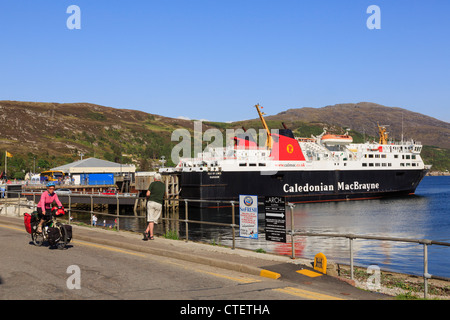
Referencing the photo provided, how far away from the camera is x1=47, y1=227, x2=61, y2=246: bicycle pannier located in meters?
11.2

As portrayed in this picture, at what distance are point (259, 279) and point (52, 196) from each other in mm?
→ 6797

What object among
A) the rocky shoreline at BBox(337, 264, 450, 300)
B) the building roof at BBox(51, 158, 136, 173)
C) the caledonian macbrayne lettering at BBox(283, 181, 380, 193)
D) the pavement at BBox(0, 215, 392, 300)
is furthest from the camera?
the building roof at BBox(51, 158, 136, 173)

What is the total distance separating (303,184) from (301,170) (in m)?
1.97

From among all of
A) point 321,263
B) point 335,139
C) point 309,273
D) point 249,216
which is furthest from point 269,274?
point 335,139

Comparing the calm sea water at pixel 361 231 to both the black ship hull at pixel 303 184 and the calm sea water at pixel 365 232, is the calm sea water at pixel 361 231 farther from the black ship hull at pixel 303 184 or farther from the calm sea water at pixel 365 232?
the black ship hull at pixel 303 184

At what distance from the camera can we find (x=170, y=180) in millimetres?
57000

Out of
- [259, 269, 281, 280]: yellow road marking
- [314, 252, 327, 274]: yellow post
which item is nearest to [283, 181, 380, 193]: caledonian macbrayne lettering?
[314, 252, 327, 274]: yellow post

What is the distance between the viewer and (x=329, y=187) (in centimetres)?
6009

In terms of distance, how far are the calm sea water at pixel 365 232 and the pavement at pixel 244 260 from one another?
Answer: 4.18ft

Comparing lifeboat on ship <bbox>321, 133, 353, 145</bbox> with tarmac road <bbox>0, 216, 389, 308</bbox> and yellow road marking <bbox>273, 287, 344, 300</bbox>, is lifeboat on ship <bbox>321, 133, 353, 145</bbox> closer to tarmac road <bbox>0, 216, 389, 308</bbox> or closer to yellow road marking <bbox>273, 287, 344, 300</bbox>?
tarmac road <bbox>0, 216, 389, 308</bbox>

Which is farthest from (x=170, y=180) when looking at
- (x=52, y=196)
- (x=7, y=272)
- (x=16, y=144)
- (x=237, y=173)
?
(x=16, y=144)

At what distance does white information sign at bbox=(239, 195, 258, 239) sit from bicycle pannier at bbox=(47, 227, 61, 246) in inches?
191

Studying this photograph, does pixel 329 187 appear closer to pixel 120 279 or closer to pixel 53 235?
pixel 53 235

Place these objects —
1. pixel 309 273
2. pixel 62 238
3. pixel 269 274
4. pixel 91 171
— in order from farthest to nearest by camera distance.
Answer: pixel 91 171 → pixel 62 238 → pixel 309 273 → pixel 269 274
